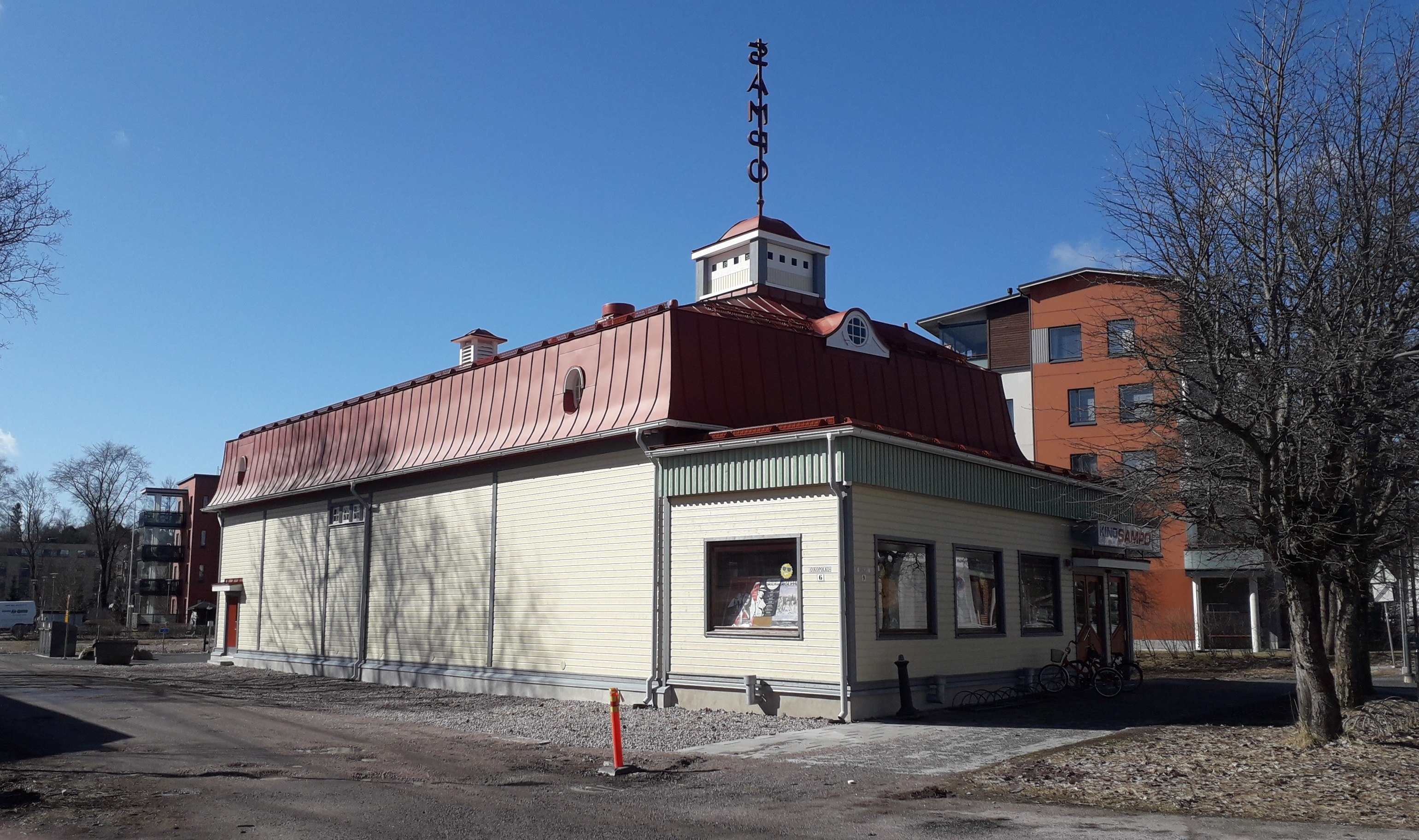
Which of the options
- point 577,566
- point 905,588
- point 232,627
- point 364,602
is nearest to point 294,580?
point 364,602

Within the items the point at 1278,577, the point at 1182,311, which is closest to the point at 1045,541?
the point at 1182,311

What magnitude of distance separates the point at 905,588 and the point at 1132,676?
284 inches

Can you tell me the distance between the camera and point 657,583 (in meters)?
18.2

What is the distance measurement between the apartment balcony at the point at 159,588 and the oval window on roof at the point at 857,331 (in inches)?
3108

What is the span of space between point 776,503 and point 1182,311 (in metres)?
6.62

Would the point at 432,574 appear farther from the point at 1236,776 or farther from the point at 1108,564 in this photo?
the point at 1236,776

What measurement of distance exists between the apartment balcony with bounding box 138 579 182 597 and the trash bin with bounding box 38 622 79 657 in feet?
165

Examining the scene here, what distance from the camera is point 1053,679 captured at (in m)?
19.9

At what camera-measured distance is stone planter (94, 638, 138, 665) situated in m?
33.3

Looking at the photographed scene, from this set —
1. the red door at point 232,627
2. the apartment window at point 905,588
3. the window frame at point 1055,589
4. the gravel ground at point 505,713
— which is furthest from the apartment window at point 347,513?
the window frame at point 1055,589

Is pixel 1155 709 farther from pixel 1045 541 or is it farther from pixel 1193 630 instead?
pixel 1193 630

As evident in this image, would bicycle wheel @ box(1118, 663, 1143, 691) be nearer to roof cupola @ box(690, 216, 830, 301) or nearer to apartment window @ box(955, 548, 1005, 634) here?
apartment window @ box(955, 548, 1005, 634)

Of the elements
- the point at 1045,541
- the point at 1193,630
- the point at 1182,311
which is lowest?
the point at 1193,630

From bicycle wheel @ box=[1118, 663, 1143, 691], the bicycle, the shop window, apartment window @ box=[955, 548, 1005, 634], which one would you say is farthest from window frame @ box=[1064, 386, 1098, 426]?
the shop window
